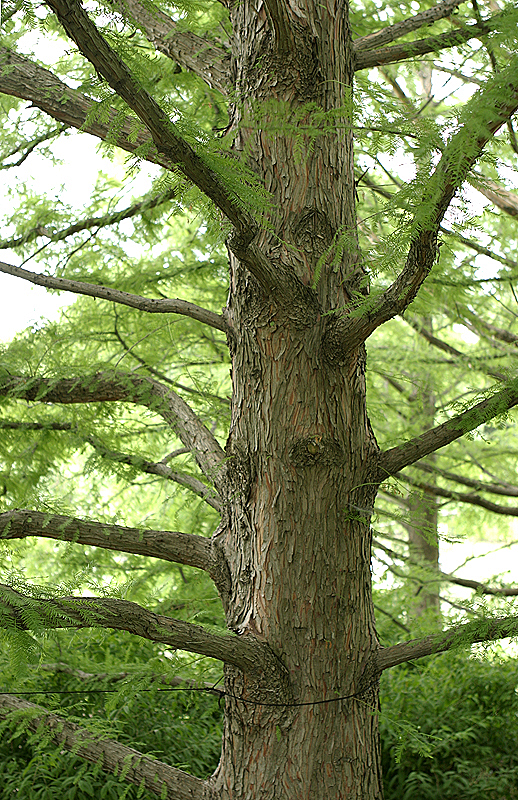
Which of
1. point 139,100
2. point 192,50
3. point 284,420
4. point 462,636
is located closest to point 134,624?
point 284,420

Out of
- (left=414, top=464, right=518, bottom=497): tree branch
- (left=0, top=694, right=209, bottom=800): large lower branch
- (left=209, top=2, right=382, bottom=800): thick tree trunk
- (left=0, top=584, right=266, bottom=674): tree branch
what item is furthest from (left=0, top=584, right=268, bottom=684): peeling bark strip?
(left=414, top=464, right=518, bottom=497): tree branch

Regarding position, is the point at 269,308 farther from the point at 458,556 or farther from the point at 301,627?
the point at 458,556

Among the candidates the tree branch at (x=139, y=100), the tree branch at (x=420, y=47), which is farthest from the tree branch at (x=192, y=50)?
the tree branch at (x=139, y=100)

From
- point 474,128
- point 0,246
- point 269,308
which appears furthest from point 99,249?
point 474,128

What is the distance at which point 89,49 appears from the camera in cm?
141

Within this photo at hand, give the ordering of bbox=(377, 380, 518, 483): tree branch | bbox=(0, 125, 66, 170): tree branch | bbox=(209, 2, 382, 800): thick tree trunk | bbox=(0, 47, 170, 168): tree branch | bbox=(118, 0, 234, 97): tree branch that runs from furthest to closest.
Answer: bbox=(0, 125, 66, 170): tree branch
bbox=(118, 0, 234, 97): tree branch
bbox=(0, 47, 170, 168): tree branch
bbox=(209, 2, 382, 800): thick tree trunk
bbox=(377, 380, 518, 483): tree branch

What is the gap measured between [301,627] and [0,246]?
2708 millimetres

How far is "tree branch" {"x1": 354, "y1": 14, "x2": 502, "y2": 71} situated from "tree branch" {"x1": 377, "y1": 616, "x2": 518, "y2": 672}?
80.1 inches

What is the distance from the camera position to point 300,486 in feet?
7.84

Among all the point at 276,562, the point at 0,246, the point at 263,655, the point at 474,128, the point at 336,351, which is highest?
the point at 0,246

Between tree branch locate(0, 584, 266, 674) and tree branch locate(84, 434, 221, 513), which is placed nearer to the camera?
tree branch locate(0, 584, 266, 674)

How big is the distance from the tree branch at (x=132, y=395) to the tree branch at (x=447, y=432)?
2.41ft

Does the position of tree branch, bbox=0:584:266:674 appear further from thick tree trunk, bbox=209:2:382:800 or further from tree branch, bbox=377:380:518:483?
tree branch, bbox=377:380:518:483

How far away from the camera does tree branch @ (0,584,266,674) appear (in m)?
1.57
